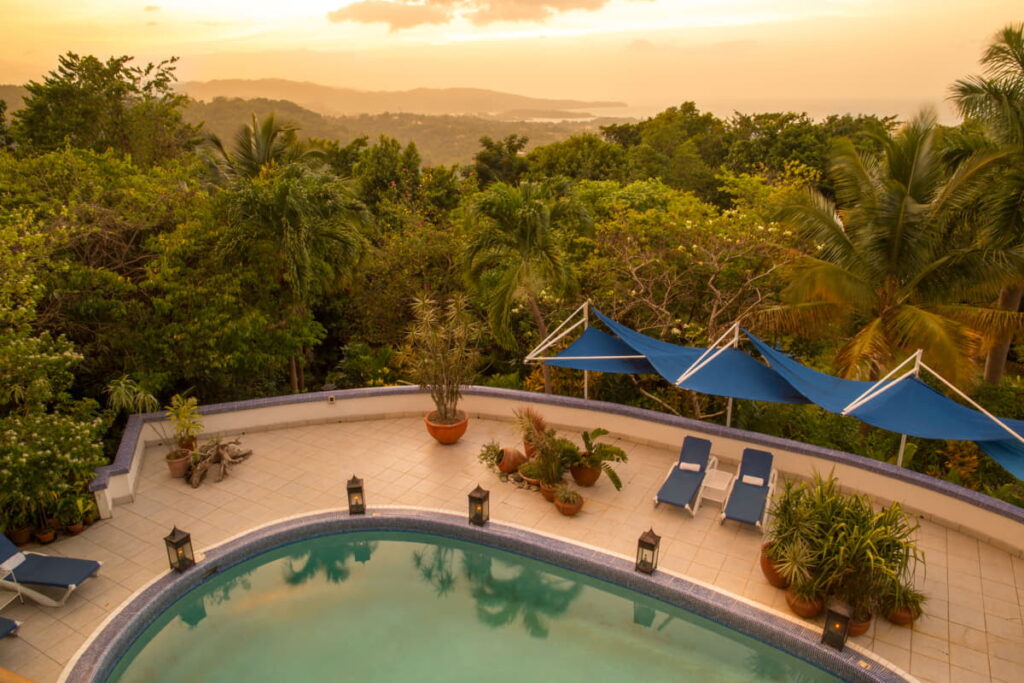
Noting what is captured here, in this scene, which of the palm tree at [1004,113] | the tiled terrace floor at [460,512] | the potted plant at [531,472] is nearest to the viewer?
the tiled terrace floor at [460,512]

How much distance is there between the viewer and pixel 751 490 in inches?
332

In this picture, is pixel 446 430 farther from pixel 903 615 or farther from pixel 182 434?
pixel 903 615

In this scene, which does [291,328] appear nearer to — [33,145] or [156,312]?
[156,312]

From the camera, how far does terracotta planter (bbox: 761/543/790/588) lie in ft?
22.9

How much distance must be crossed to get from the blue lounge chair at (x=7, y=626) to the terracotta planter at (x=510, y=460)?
5.94m

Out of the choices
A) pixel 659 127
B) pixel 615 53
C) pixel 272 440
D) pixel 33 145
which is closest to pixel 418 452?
pixel 272 440

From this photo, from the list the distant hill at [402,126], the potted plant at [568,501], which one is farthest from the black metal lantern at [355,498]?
the distant hill at [402,126]

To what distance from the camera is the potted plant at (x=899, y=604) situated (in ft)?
21.2

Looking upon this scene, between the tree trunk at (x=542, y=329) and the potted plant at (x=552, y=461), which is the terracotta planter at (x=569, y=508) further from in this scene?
the tree trunk at (x=542, y=329)

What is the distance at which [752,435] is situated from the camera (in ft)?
31.6

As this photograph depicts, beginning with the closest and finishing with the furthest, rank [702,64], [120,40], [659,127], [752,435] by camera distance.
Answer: [752,435]
[120,40]
[659,127]
[702,64]

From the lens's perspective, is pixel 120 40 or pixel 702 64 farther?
pixel 702 64

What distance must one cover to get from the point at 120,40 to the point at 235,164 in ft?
21.4

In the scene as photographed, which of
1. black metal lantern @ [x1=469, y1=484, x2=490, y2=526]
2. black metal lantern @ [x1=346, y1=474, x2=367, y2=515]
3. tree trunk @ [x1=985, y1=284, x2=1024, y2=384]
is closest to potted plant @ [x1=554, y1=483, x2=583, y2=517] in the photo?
black metal lantern @ [x1=469, y1=484, x2=490, y2=526]
